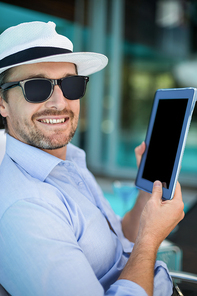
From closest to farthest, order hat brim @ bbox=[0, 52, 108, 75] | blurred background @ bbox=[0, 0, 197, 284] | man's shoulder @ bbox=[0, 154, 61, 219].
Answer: man's shoulder @ bbox=[0, 154, 61, 219] → hat brim @ bbox=[0, 52, 108, 75] → blurred background @ bbox=[0, 0, 197, 284]

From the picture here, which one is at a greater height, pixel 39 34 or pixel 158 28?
pixel 158 28

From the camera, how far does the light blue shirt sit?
0.77m

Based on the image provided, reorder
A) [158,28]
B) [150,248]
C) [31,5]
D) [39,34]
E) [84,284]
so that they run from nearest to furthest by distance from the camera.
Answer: [84,284], [150,248], [39,34], [31,5], [158,28]

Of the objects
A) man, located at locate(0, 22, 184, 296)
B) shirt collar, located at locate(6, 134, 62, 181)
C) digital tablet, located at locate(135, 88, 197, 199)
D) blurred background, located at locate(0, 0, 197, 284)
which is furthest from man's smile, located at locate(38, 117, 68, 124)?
blurred background, located at locate(0, 0, 197, 284)

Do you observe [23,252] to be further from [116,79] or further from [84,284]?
[116,79]

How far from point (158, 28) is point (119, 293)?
552cm

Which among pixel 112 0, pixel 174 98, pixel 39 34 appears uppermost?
pixel 112 0

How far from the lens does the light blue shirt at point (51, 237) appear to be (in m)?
0.77

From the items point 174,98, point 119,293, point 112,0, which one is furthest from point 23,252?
point 112,0

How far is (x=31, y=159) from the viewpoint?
1.08m

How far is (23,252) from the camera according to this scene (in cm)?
78

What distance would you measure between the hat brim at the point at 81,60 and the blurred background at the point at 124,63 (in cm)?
380

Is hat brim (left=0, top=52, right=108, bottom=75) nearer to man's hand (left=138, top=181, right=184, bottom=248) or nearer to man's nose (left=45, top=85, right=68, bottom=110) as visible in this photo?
man's nose (left=45, top=85, right=68, bottom=110)

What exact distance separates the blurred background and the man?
3.96m
